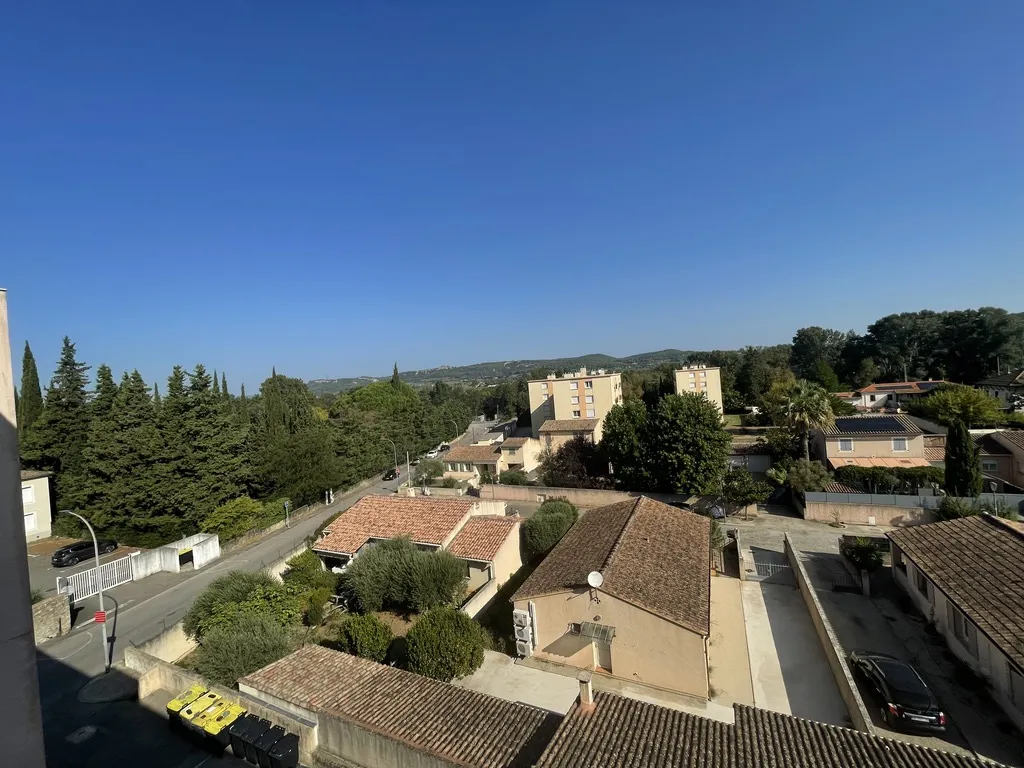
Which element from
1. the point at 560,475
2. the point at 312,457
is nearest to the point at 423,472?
the point at 312,457

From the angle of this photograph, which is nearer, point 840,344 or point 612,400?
point 612,400

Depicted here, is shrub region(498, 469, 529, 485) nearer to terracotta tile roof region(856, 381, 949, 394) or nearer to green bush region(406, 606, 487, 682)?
green bush region(406, 606, 487, 682)

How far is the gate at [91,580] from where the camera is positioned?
Result: 22.4 meters

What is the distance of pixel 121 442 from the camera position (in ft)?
104

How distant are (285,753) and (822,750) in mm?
11177

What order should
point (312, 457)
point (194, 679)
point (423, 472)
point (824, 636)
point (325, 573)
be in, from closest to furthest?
point (194, 679) < point (824, 636) < point (325, 573) < point (312, 457) < point (423, 472)

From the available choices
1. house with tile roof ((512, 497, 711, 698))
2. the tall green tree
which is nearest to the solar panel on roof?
the tall green tree

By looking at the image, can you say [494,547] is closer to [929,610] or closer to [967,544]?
[929,610]

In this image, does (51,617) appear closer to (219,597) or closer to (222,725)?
(219,597)

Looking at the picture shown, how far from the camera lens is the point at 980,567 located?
659 inches

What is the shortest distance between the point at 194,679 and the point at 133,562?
1581 centimetres

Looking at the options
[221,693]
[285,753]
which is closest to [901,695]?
[285,753]

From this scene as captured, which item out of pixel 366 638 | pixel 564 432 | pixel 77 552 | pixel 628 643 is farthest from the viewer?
pixel 564 432

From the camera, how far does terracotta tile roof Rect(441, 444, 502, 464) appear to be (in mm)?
47278
